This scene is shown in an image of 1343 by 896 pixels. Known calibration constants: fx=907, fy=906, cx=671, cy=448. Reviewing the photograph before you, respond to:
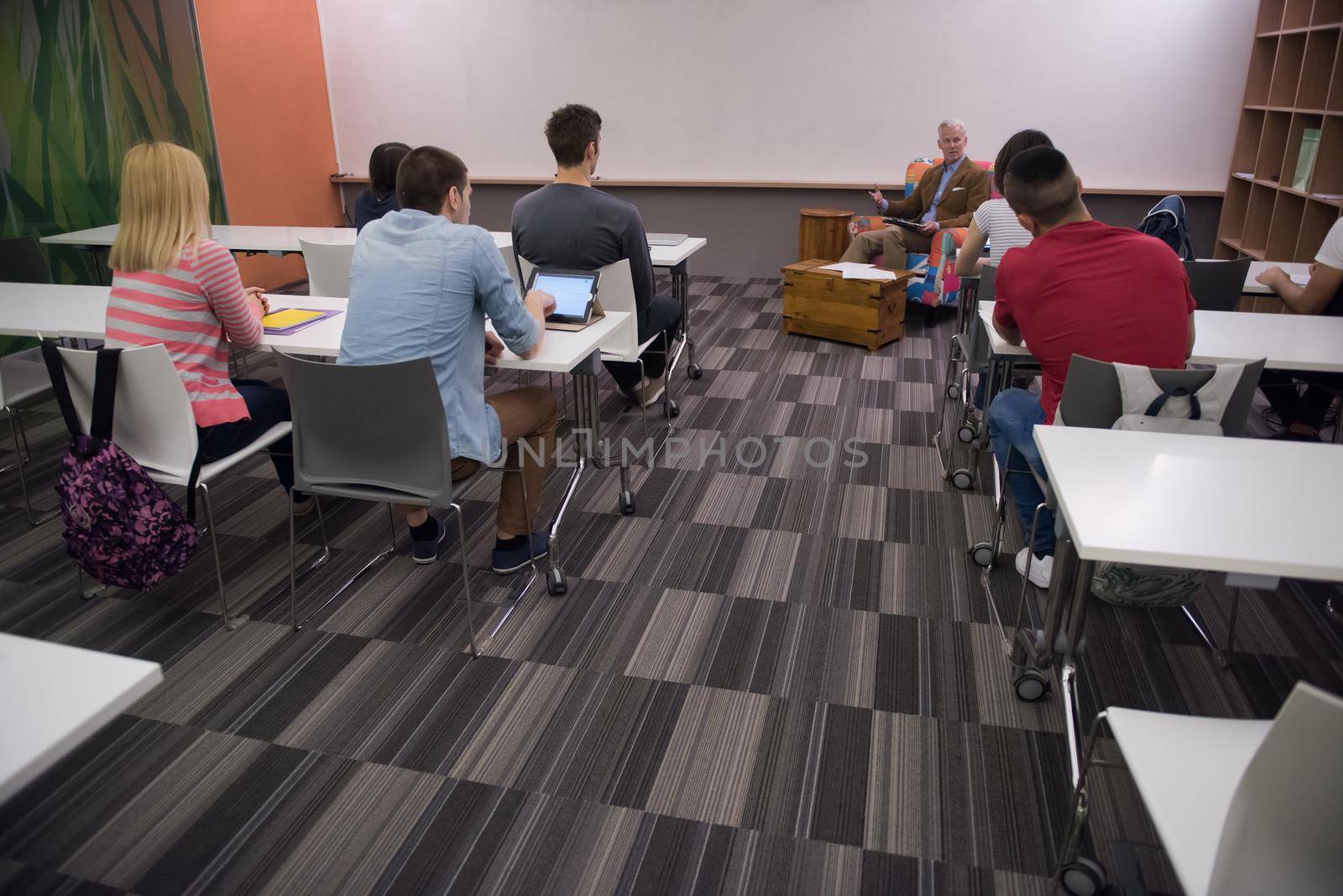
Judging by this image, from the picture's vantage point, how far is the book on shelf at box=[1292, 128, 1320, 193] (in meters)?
4.72

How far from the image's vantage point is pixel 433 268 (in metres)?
2.30

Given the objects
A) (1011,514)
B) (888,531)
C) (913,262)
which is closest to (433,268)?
(888,531)

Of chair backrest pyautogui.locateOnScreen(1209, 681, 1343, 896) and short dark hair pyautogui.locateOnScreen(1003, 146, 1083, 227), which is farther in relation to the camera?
short dark hair pyautogui.locateOnScreen(1003, 146, 1083, 227)

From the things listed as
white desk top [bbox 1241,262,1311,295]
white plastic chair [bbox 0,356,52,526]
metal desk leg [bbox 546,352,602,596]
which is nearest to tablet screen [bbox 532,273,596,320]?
metal desk leg [bbox 546,352,602,596]

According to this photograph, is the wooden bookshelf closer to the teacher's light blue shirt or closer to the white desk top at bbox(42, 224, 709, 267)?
the teacher's light blue shirt

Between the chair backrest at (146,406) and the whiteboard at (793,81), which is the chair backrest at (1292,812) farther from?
the whiteboard at (793,81)

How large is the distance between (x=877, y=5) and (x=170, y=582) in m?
5.68

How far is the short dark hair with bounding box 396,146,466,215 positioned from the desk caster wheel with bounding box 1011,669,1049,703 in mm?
1927

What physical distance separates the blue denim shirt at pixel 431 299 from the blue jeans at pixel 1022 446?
139cm

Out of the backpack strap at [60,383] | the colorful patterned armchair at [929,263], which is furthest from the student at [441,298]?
the colorful patterned armchair at [929,263]

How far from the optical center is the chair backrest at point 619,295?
10.9 ft

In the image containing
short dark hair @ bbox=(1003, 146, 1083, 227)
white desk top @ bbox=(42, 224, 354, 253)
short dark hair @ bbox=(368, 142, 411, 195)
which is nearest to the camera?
short dark hair @ bbox=(1003, 146, 1083, 227)

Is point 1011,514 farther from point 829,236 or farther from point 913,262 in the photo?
point 829,236

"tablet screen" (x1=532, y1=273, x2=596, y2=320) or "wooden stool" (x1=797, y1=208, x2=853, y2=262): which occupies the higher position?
"tablet screen" (x1=532, y1=273, x2=596, y2=320)
